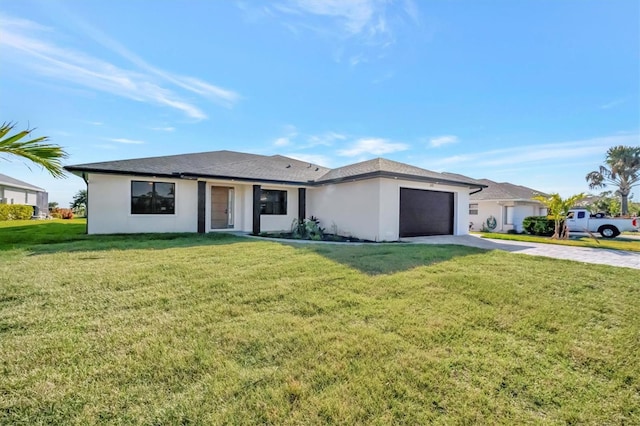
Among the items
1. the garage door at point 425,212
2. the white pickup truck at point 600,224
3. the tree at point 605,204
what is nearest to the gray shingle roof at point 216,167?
the garage door at point 425,212

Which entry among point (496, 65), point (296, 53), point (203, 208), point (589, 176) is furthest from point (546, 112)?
point (589, 176)

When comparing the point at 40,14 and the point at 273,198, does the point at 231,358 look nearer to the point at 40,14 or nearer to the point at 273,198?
the point at 40,14

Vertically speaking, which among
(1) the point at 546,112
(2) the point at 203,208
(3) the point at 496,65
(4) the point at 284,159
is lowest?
(2) the point at 203,208

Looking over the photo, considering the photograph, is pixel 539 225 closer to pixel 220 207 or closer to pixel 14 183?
pixel 220 207

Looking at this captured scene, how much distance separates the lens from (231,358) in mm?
3092

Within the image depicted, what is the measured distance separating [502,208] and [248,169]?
18.2 m

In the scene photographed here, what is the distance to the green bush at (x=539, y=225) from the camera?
58.2ft

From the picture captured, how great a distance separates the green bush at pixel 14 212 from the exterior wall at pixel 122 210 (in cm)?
1905

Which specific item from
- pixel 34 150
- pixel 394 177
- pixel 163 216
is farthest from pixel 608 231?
pixel 34 150

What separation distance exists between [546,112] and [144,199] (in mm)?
19723

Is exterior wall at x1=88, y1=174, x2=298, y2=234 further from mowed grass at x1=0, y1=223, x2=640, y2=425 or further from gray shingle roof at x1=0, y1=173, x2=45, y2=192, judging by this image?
gray shingle roof at x1=0, y1=173, x2=45, y2=192

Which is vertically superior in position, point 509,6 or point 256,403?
point 509,6

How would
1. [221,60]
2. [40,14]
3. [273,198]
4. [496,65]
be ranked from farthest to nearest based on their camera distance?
[273,198]
[496,65]
[221,60]
[40,14]

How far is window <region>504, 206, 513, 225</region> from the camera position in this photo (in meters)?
20.9
